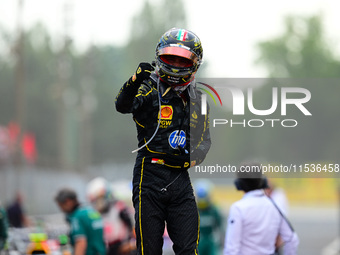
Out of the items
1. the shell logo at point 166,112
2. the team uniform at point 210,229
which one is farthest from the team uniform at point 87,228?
the shell logo at point 166,112

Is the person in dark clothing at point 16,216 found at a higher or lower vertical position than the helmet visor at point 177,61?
lower

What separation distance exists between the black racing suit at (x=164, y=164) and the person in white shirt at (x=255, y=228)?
179 cm

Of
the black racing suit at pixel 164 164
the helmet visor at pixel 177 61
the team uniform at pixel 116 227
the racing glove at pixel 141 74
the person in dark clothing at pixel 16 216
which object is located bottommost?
the person in dark clothing at pixel 16 216

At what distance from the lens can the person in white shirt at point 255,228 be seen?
7.54 m

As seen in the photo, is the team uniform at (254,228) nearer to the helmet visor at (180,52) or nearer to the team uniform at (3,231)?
the helmet visor at (180,52)

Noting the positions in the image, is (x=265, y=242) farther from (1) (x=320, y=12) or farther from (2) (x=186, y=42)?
(1) (x=320, y=12)

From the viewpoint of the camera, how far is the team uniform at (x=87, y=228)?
10.4 m

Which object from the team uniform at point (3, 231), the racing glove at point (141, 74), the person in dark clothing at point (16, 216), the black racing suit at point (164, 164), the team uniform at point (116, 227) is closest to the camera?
the racing glove at point (141, 74)

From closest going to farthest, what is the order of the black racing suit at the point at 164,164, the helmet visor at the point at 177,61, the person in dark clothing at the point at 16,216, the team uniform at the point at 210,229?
the black racing suit at the point at 164,164
the helmet visor at the point at 177,61
the team uniform at the point at 210,229
the person in dark clothing at the point at 16,216

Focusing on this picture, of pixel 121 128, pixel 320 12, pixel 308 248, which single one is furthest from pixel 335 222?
Answer: pixel 121 128

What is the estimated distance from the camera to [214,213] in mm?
15008

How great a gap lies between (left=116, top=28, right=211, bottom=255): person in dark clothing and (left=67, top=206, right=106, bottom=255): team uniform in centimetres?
474

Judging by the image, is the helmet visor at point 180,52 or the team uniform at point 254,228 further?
the team uniform at point 254,228

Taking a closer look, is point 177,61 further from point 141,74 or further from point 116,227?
point 116,227
